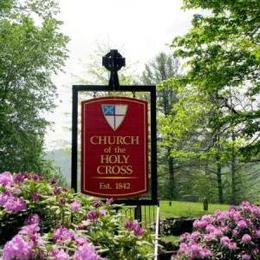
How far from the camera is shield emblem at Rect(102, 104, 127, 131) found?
7.85 meters

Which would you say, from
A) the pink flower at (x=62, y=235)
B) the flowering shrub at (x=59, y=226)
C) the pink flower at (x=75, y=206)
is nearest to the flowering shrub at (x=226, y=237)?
the flowering shrub at (x=59, y=226)

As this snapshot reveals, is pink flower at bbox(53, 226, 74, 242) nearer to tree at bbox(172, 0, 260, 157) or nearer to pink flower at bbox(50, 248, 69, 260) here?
pink flower at bbox(50, 248, 69, 260)

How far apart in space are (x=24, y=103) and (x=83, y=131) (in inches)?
967

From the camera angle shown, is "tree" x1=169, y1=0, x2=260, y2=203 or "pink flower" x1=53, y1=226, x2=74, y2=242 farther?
"tree" x1=169, y1=0, x2=260, y2=203

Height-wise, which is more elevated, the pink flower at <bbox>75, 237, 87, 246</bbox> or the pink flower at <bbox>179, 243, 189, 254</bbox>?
the pink flower at <bbox>75, 237, 87, 246</bbox>

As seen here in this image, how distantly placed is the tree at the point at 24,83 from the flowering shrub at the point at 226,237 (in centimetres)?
1994

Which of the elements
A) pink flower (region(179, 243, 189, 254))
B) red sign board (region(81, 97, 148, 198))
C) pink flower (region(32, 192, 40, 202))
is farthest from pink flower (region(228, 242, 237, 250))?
pink flower (region(32, 192, 40, 202))

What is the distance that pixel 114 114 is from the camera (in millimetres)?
7914

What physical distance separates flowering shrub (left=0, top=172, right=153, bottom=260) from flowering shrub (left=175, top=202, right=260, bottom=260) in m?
5.91

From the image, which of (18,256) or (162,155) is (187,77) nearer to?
A: (18,256)

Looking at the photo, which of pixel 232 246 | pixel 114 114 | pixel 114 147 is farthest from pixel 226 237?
pixel 114 114

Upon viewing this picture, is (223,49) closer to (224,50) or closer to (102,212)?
(224,50)

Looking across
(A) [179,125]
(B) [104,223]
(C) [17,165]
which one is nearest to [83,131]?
(B) [104,223]

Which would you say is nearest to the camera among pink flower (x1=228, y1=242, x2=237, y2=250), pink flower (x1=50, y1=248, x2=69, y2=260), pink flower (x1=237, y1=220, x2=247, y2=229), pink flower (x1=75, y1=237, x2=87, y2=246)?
pink flower (x1=50, y1=248, x2=69, y2=260)
